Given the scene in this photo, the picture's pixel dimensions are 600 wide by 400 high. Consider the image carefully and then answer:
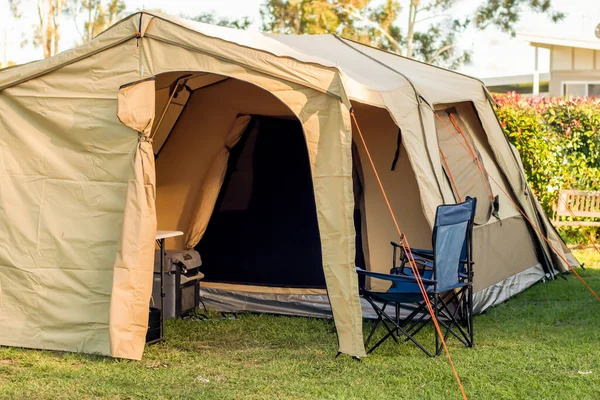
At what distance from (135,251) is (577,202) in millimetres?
5602

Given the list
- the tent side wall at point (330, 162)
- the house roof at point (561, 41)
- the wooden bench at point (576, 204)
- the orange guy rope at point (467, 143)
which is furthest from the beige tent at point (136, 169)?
the house roof at point (561, 41)

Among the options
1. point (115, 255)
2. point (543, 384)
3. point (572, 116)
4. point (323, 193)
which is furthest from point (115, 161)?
point (572, 116)

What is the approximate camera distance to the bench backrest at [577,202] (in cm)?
858

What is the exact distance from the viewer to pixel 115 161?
4.64m

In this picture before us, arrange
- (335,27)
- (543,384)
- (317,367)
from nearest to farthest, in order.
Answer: (543,384) < (317,367) < (335,27)

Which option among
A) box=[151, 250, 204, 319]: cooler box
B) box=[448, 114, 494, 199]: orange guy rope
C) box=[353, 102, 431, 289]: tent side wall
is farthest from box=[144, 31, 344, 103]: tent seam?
box=[448, 114, 494, 199]: orange guy rope

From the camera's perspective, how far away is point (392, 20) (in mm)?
24125

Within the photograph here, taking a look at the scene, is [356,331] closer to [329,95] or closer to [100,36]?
[329,95]

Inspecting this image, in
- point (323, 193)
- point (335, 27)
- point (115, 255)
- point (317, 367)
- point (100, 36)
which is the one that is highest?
point (335, 27)

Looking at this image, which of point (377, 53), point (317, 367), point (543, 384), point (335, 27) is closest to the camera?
point (543, 384)

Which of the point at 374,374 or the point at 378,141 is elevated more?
the point at 378,141

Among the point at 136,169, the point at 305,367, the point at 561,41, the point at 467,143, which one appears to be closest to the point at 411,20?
the point at 561,41

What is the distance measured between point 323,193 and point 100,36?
1.53 m

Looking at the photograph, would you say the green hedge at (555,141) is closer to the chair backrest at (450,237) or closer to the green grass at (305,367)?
the green grass at (305,367)
